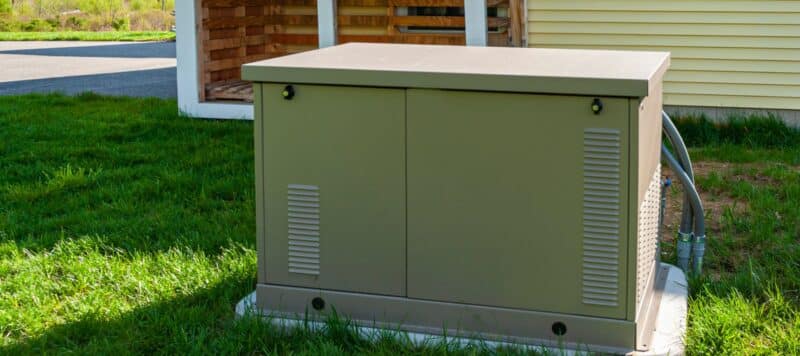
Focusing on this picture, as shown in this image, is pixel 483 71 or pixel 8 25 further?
pixel 8 25

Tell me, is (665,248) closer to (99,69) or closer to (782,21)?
(782,21)

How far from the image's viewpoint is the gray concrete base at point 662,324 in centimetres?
354

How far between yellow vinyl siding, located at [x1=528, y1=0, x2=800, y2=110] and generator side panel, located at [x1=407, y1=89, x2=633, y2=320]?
19.0ft

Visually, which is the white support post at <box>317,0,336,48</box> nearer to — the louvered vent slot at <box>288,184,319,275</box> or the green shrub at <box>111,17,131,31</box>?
the louvered vent slot at <box>288,184,319,275</box>

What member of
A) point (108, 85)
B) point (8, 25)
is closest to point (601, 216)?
point (108, 85)

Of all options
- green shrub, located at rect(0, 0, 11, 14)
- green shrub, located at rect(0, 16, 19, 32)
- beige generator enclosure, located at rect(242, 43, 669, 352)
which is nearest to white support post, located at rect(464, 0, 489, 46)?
beige generator enclosure, located at rect(242, 43, 669, 352)

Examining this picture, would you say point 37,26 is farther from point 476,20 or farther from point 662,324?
point 662,324

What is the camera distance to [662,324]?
12.3 feet

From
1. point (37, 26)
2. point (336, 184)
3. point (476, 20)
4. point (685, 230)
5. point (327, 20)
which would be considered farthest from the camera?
point (37, 26)

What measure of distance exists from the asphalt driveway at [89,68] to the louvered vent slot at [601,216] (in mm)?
9098

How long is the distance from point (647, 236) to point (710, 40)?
5.53 meters

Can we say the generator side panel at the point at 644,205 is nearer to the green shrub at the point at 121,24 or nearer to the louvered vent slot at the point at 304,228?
the louvered vent slot at the point at 304,228

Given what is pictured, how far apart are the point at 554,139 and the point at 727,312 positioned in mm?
1089

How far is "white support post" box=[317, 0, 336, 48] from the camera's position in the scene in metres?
9.29
